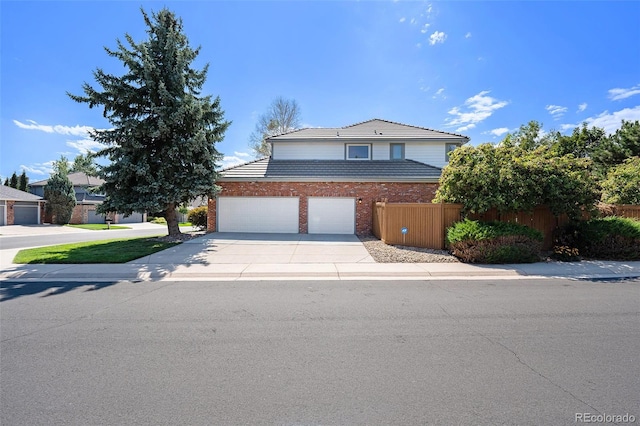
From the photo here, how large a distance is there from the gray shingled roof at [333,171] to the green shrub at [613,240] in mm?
7109

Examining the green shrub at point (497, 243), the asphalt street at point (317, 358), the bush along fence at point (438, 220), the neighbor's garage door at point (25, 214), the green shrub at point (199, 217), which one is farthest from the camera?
the neighbor's garage door at point (25, 214)

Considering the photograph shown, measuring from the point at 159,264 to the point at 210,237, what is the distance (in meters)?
5.60

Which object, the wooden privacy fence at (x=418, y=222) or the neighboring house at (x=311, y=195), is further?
the neighboring house at (x=311, y=195)

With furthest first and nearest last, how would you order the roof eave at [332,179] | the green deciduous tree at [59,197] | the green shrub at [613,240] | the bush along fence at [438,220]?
the green deciduous tree at [59,197] → the roof eave at [332,179] → the bush along fence at [438,220] → the green shrub at [613,240]

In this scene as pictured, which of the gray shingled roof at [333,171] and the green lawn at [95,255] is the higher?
the gray shingled roof at [333,171]

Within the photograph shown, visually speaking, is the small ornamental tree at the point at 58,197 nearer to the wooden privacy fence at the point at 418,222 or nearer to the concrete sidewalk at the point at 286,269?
the concrete sidewalk at the point at 286,269

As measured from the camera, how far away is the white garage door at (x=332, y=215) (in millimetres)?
16547

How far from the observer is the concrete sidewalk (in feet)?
26.1

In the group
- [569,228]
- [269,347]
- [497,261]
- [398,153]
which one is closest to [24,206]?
[398,153]

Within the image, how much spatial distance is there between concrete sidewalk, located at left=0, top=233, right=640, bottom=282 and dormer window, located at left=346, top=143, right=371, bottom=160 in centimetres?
1035

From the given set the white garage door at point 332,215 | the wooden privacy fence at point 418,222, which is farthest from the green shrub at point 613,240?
the white garage door at point 332,215

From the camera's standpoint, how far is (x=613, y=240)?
10.1 metres

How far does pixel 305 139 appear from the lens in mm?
19719

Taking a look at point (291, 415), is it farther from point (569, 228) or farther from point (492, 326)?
point (569, 228)
